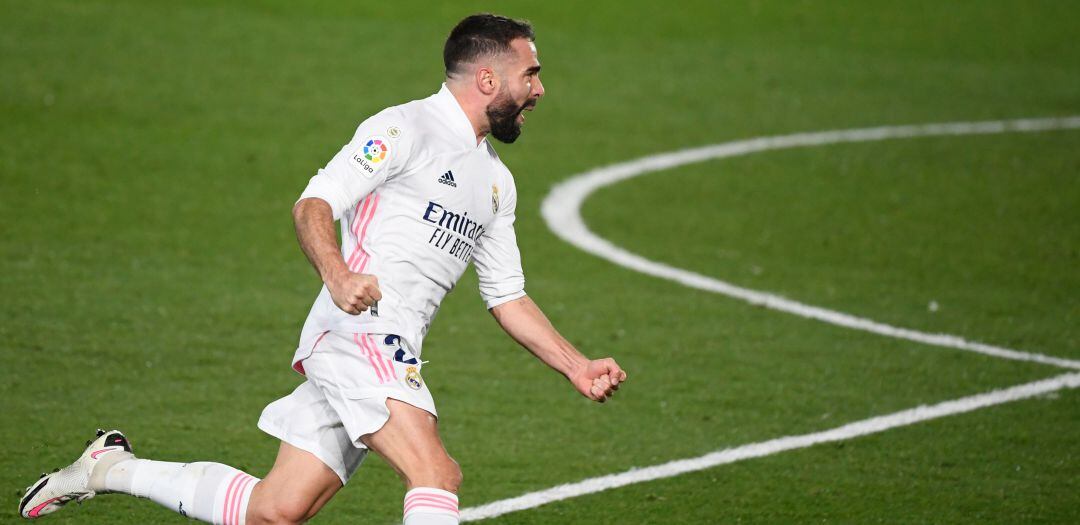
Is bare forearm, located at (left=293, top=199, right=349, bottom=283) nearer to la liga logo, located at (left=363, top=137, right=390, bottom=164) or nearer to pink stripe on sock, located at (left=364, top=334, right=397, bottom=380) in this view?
la liga logo, located at (left=363, top=137, right=390, bottom=164)

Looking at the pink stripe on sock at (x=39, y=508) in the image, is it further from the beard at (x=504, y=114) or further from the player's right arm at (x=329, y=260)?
the beard at (x=504, y=114)

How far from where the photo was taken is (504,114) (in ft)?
16.1

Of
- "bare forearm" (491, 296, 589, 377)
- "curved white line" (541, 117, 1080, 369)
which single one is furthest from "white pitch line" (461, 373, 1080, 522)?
"bare forearm" (491, 296, 589, 377)

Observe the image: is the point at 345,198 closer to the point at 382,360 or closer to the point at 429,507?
the point at 382,360

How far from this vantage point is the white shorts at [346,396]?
4.59 m

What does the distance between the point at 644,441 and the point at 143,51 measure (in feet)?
28.3

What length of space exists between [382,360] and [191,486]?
0.78 meters

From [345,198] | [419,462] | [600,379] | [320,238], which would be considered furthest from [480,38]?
[419,462]

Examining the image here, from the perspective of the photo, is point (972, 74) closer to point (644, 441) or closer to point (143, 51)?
point (143, 51)

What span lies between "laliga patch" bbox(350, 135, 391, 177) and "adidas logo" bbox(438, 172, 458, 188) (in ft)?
0.77

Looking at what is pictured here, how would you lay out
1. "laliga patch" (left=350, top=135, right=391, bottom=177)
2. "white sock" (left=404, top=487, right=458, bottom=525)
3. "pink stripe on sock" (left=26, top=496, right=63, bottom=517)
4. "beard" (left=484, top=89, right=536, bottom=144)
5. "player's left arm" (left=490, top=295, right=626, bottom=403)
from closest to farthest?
"white sock" (left=404, top=487, right=458, bottom=525) → "laliga patch" (left=350, top=135, right=391, bottom=177) → "player's left arm" (left=490, top=295, right=626, bottom=403) → "beard" (left=484, top=89, right=536, bottom=144) → "pink stripe on sock" (left=26, top=496, right=63, bottom=517)

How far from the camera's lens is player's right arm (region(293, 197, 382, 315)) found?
4.16 meters

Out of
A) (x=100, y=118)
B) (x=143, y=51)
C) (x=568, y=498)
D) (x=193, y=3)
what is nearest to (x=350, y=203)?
(x=568, y=498)

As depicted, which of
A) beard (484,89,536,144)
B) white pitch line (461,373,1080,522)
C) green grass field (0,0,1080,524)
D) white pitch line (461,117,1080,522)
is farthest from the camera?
green grass field (0,0,1080,524)
